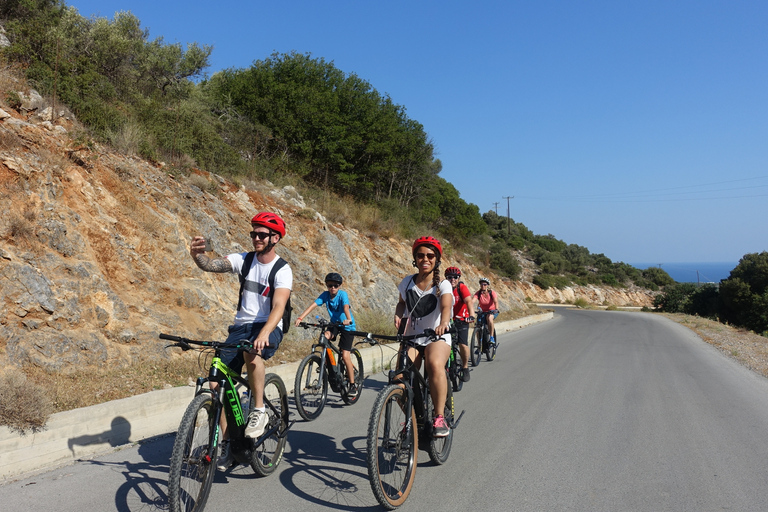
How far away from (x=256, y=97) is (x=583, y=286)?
57005mm

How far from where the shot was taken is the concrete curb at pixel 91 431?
Answer: 446 centimetres

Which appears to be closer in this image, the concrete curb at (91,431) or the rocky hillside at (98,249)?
the concrete curb at (91,431)

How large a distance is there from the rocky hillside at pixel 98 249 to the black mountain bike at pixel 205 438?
14.0 ft

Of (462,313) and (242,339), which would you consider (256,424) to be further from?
(462,313)

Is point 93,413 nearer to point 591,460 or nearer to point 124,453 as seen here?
point 124,453

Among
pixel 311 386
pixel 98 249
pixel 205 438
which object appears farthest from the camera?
pixel 98 249

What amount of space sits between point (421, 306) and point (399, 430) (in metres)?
1.21

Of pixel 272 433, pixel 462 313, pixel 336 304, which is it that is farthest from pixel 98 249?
pixel 462 313

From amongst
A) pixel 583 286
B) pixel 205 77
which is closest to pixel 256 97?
pixel 205 77

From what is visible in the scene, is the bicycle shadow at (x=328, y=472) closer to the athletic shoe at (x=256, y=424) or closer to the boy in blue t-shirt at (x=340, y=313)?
the athletic shoe at (x=256, y=424)

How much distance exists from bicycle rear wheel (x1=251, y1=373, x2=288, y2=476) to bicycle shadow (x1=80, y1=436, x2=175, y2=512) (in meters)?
0.78

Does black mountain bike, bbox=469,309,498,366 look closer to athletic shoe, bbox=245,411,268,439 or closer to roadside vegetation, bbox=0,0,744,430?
roadside vegetation, bbox=0,0,744,430

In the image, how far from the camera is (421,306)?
16.1 feet

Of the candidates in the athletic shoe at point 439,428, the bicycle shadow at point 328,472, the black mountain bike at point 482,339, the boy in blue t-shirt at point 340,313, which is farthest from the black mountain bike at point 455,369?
the athletic shoe at point 439,428
